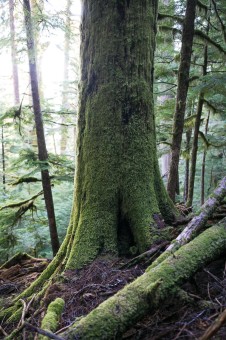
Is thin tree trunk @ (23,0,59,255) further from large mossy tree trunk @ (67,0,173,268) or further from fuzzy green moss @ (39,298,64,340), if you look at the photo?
fuzzy green moss @ (39,298,64,340)

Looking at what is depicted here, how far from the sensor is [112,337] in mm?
1706

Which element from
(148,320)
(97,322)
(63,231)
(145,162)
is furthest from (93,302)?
(63,231)

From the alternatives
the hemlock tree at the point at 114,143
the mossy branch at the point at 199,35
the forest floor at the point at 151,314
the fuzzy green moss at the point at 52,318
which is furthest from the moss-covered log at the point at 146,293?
the mossy branch at the point at 199,35

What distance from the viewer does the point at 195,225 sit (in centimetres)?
261

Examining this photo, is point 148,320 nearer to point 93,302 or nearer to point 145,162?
point 93,302

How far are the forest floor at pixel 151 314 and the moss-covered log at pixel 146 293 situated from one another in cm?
12

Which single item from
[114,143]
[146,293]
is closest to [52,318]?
[146,293]

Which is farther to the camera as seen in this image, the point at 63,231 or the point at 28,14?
the point at 63,231

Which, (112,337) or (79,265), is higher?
(112,337)

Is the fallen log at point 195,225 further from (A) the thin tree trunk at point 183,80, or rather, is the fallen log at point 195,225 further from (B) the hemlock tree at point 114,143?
(A) the thin tree trunk at point 183,80

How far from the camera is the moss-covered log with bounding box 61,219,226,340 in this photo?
1.71 m

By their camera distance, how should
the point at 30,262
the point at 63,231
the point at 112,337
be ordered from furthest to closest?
Result: the point at 63,231
the point at 30,262
the point at 112,337

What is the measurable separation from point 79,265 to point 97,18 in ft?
9.81

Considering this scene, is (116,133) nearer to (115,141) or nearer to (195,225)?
(115,141)
